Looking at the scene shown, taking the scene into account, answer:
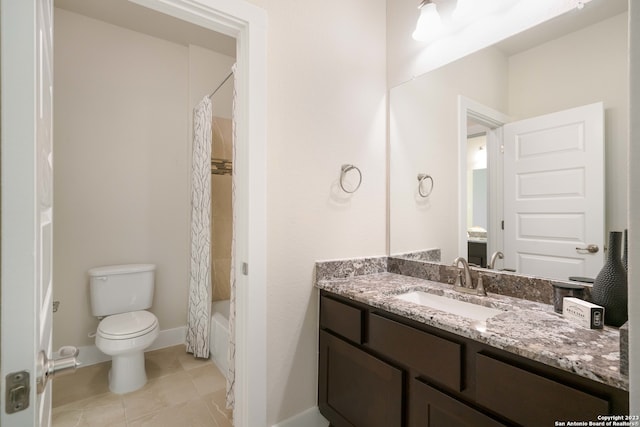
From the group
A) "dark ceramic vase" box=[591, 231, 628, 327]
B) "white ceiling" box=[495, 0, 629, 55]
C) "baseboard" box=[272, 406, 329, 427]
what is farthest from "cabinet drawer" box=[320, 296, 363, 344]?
"white ceiling" box=[495, 0, 629, 55]

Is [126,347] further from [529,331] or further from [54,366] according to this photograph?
[529,331]

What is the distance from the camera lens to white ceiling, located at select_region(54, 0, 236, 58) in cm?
226

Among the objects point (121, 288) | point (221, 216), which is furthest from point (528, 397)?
point (121, 288)

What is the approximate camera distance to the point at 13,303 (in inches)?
17.5

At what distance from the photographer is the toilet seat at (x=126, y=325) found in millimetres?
2004

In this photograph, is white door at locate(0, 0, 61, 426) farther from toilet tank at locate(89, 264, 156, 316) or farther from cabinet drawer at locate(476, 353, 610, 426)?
toilet tank at locate(89, 264, 156, 316)

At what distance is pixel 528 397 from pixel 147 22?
3.28 metres

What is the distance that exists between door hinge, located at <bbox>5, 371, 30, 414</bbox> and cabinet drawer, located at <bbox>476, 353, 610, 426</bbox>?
1087mm

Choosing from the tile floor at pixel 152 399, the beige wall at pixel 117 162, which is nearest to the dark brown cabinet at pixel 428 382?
the tile floor at pixel 152 399

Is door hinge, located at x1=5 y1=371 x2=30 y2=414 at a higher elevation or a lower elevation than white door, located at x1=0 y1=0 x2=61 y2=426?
lower

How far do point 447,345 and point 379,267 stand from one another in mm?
873

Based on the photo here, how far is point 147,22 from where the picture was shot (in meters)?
2.47

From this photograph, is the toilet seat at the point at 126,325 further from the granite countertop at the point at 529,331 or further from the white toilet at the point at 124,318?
the granite countertop at the point at 529,331

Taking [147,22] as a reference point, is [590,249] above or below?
below
